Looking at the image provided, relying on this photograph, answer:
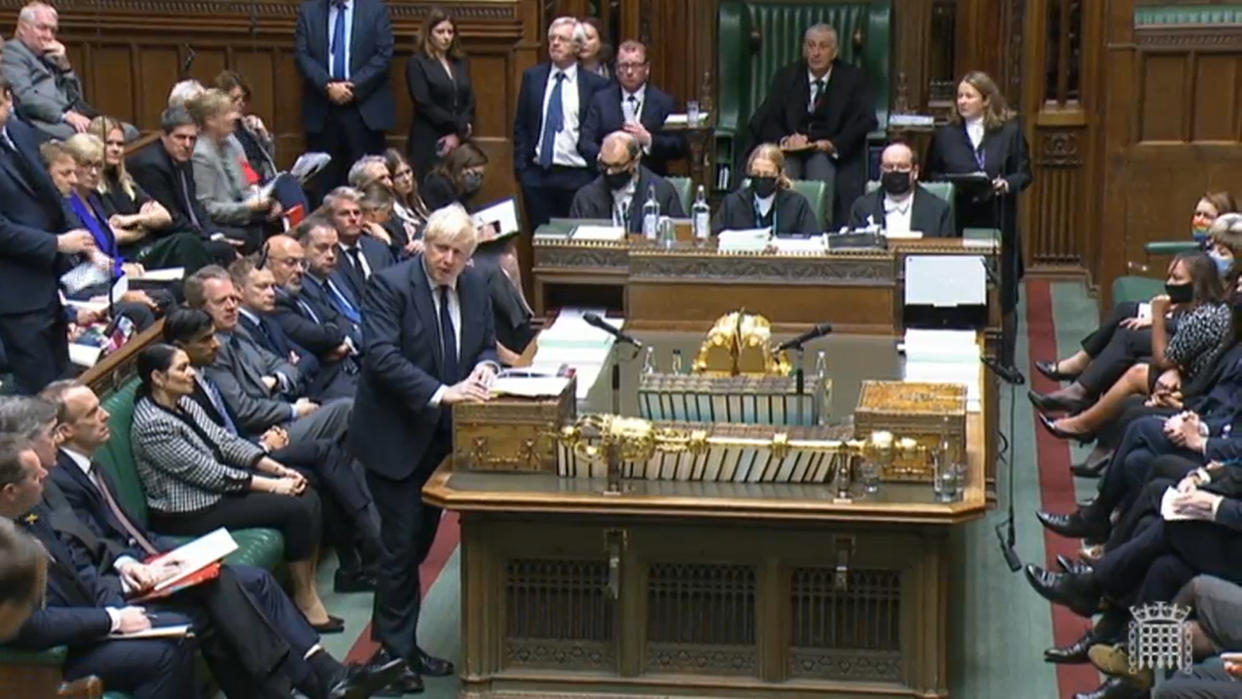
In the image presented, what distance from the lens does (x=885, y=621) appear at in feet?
23.9

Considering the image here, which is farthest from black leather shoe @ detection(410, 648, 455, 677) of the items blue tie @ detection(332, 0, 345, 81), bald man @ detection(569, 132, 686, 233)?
blue tie @ detection(332, 0, 345, 81)

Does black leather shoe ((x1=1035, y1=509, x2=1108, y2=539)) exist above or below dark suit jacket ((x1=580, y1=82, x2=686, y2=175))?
below

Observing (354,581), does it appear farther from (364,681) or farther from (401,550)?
(364,681)

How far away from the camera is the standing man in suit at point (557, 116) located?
1239 centimetres

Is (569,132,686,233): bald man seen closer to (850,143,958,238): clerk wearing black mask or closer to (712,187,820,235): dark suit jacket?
(712,187,820,235): dark suit jacket

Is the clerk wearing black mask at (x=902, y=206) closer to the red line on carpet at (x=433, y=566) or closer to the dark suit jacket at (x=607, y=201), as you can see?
the dark suit jacket at (x=607, y=201)

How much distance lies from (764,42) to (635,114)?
4.77ft

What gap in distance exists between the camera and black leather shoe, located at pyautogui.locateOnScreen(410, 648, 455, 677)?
7.74 meters

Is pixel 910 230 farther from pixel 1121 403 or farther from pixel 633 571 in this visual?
pixel 633 571

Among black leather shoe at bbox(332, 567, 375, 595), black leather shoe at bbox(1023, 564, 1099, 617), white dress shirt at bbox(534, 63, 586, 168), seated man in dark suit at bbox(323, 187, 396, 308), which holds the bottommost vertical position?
black leather shoe at bbox(332, 567, 375, 595)

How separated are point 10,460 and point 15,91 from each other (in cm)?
535

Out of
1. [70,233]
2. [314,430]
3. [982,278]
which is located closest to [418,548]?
[314,430]

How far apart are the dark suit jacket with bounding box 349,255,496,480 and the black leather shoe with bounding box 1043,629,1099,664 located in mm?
2132

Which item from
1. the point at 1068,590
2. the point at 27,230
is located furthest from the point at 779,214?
the point at 27,230
